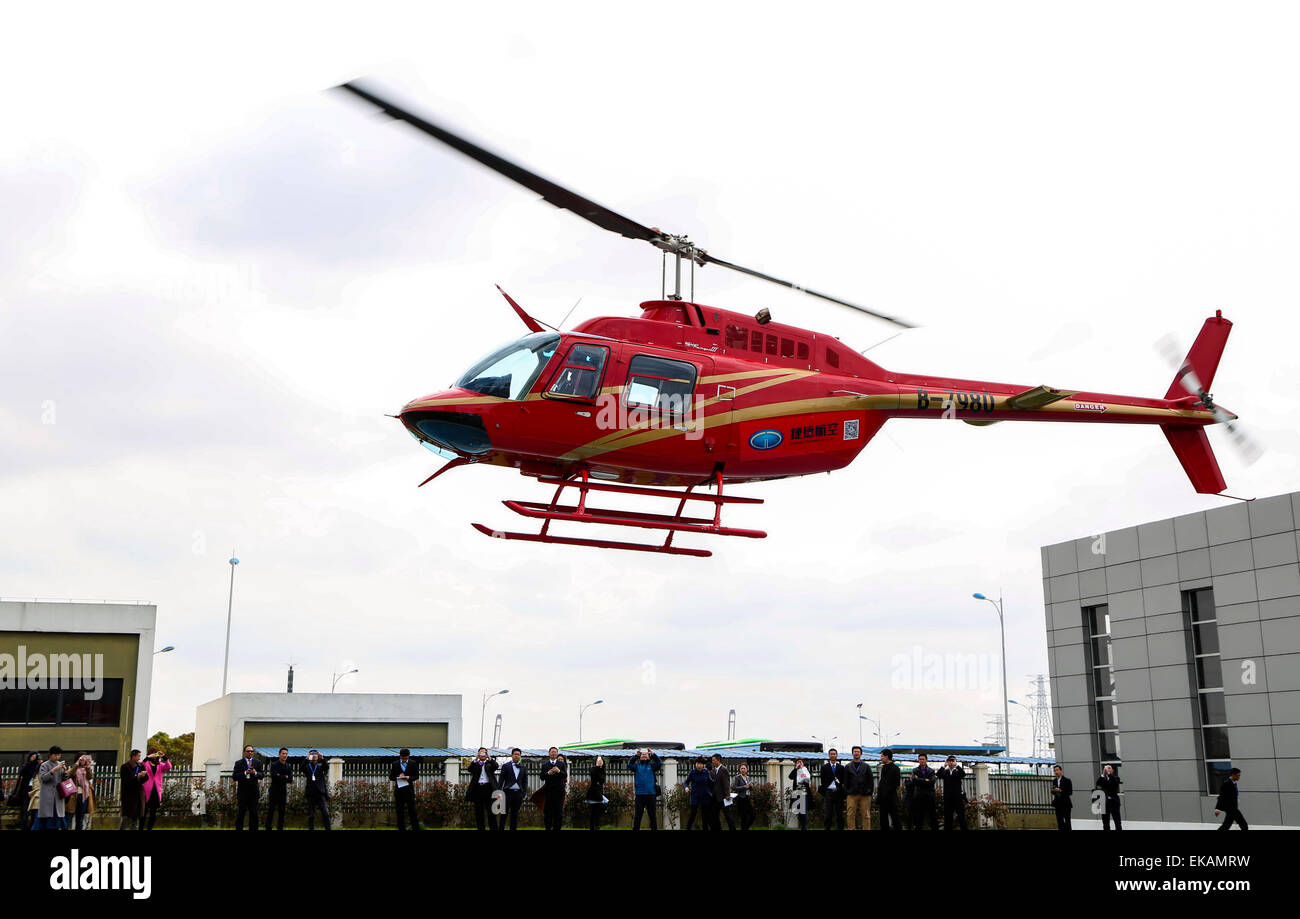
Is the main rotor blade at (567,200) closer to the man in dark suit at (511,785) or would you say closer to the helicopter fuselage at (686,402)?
the helicopter fuselage at (686,402)

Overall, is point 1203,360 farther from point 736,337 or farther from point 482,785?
point 482,785

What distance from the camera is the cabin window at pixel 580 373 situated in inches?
683

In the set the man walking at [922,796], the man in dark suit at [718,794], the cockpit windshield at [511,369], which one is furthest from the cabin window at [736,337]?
the man walking at [922,796]

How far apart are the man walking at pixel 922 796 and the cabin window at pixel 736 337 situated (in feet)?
28.4

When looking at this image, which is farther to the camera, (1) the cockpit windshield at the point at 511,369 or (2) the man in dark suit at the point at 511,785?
(2) the man in dark suit at the point at 511,785

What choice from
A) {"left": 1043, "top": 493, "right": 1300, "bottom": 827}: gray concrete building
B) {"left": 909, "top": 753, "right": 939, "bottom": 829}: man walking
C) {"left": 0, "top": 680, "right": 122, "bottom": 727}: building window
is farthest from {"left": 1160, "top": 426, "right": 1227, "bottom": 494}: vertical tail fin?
{"left": 0, "top": 680, "right": 122, "bottom": 727}: building window

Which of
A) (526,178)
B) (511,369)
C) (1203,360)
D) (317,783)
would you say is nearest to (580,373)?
(511,369)

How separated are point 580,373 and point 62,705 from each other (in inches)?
1338

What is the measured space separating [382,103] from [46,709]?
120 ft

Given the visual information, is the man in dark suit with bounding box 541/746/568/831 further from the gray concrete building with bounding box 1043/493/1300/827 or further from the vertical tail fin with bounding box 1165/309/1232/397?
the gray concrete building with bounding box 1043/493/1300/827

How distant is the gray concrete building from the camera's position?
32.7 m
